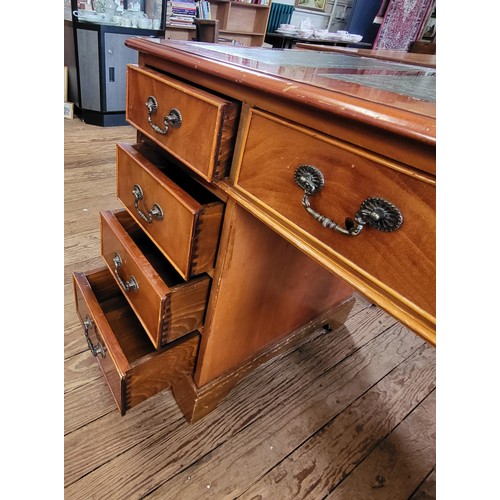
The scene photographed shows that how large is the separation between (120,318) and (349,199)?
2.28 feet

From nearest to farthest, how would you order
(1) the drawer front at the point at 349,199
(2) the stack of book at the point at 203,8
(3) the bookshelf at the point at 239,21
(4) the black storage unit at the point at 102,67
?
(1) the drawer front at the point at 349,199, (4) the black storage unit at the point at 102,67, (2) the stack of book at the point at 203,8, (3) the bookshelf at the point at 239,21

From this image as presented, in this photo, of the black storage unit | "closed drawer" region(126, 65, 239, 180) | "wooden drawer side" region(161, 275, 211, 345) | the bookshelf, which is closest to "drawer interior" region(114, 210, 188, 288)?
"wooden drawer side" region(161, 275, 211, 345)

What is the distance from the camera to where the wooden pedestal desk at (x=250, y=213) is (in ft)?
1.15

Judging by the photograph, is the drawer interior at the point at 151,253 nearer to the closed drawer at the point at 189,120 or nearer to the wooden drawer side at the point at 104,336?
the wooden drawer side at the point at 104,336

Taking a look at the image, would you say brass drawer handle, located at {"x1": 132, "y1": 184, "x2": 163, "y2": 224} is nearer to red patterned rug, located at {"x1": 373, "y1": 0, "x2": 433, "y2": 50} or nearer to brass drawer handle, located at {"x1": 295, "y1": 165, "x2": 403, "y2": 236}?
brass drawer handle, located at {"x1": 295, "y1": 165, "x2": 403, "y2": 236}

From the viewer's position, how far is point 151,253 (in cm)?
87

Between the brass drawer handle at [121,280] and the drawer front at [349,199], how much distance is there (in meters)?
0.37

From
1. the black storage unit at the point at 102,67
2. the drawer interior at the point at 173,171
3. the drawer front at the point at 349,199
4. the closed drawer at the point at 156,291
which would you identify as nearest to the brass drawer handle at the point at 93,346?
the closed drawer at the point at 156,291

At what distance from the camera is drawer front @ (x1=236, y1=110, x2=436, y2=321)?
337mm

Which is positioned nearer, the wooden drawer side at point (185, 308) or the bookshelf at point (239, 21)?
the wooden drawer side at point (185, 308)

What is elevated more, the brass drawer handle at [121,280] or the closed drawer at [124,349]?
the brass drawer handle at [121,280]

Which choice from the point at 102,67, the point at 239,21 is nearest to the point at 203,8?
the point at 239,21

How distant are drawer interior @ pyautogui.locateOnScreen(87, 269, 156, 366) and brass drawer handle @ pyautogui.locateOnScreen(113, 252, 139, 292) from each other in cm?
12

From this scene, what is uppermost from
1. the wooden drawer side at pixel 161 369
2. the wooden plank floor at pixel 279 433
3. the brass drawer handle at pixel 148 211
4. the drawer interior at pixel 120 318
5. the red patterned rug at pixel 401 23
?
the red patterned rug at pixel 401 23
